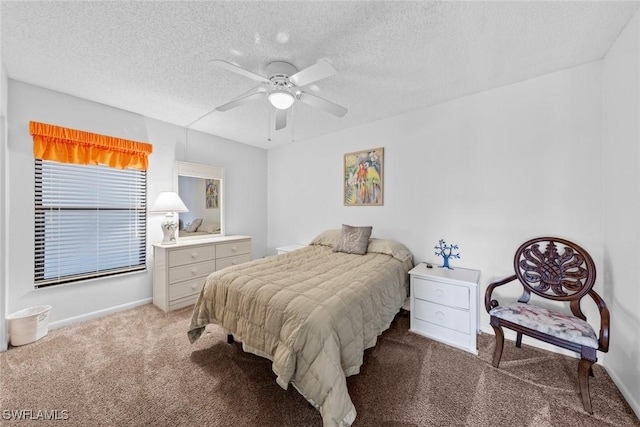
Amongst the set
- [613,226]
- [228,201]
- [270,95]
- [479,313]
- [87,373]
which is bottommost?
[87,373]

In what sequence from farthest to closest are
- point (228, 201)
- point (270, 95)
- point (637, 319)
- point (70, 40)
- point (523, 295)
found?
1. point (228, 201)
2. point (523, 295)
3. point (270, 95)
4. point (70, 40)
5. point (637, 319)

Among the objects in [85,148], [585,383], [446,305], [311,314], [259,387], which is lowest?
[259,387]

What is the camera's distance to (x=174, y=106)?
2.83 m

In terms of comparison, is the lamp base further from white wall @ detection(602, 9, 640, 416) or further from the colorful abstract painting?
white wall @ detection(602, 9, 640, 416)

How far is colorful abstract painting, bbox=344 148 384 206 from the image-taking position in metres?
3.28

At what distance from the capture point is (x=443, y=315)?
2262mm

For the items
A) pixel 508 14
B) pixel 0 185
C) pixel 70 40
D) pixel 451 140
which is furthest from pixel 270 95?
pixel 0 185

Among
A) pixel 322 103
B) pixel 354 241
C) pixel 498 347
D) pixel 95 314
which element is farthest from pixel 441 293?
pixel 95 314

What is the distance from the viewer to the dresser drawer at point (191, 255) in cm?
297

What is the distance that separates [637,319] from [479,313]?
1079 millimetres

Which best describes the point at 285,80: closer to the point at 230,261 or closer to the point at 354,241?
the point at 354,241

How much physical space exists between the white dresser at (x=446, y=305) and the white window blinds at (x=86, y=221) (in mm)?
3469

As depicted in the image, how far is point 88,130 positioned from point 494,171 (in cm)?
448

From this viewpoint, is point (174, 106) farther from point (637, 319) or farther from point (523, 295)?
point (637, 319)
